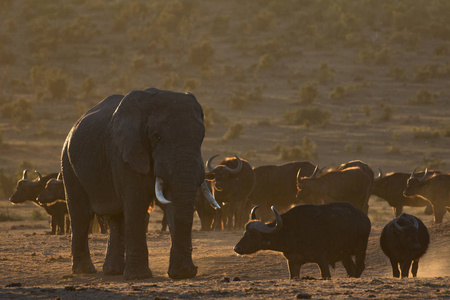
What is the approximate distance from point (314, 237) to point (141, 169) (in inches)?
104

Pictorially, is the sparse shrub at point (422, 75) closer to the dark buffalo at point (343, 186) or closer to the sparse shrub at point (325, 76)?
the sparse shrub at point (325, 76)

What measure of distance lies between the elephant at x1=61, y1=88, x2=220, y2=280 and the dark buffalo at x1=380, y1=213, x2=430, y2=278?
2.74 meters

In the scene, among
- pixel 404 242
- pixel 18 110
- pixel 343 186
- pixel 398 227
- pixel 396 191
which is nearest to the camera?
pixel 404 242

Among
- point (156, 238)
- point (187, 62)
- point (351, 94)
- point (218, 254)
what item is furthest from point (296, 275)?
point (187, 62)

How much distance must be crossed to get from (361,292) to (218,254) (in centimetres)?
676

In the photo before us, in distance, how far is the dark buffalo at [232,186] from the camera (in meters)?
22.9

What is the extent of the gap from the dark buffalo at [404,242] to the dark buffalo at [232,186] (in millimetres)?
8766

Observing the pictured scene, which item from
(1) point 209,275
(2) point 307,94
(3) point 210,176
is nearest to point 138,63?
(2) point 307,94

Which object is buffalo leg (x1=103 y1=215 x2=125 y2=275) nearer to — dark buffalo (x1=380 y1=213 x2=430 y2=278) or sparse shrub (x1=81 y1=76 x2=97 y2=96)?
dark buffalo (x1=380 y1=213 x2=430 y2=278)

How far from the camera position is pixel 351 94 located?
50469mm

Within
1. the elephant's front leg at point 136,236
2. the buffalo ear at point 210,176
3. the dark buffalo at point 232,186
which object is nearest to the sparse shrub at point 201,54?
the dark buffalo at point 232,186

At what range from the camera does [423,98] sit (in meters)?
47.7

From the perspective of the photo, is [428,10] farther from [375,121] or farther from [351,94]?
[375,121]

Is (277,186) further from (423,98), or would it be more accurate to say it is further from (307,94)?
(423,98)
